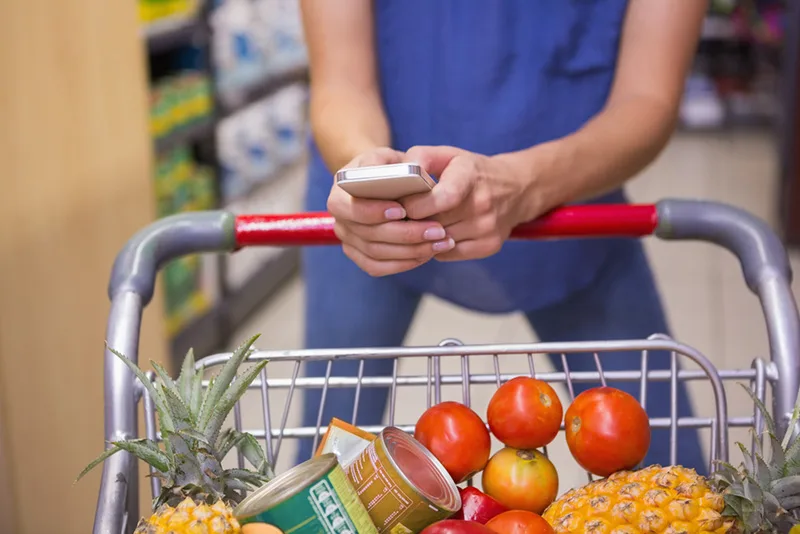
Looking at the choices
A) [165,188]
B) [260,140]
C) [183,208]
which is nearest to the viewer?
[165,188]

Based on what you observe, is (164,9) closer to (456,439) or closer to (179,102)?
(179,102)

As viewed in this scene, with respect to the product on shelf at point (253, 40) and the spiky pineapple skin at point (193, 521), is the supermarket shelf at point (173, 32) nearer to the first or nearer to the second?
the product on shelf at point (253, 40)

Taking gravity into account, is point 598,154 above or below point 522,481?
above

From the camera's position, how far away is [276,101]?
13.9 ft

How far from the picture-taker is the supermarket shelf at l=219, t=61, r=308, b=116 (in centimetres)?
373

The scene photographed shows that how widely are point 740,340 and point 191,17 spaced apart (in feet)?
8.10

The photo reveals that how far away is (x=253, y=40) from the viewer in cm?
381

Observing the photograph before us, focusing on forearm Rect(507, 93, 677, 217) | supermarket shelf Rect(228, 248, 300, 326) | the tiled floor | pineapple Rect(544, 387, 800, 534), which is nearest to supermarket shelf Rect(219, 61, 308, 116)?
supermarket shelf Rect(228, 248, 300, 326)

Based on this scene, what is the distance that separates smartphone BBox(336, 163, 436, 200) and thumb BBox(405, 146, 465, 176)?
0.12 m

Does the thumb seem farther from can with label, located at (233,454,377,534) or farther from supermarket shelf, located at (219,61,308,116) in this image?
supermarket shelf, located at (219,61,308,116)

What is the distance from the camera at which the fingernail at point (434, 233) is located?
103 centimetres

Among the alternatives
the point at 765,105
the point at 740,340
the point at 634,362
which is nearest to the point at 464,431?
the point at 634,362

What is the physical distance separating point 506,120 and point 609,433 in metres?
0.65

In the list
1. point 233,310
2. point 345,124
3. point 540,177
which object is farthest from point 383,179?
point 233,310
